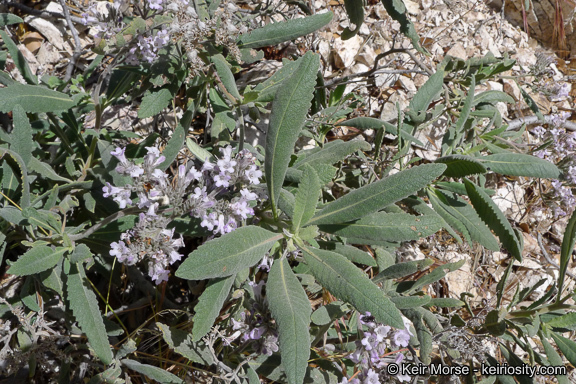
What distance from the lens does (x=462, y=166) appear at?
2.72 metres

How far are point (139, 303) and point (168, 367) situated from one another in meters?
0.48

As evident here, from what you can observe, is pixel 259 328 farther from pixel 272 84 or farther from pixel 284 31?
pixel 284 31

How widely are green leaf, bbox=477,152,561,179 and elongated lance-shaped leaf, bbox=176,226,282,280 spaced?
6.07 ft

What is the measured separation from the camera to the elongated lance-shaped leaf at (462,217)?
9.77ft

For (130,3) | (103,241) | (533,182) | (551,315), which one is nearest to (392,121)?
(533,182)

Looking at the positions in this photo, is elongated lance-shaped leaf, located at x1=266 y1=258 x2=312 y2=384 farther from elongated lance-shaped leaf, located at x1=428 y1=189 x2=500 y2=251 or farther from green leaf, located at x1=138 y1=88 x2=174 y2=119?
elongated lance-shaped leaf, located at x1=428 y1=189 x2=500 y2=251

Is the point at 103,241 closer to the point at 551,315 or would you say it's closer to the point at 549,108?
the point at 551,315

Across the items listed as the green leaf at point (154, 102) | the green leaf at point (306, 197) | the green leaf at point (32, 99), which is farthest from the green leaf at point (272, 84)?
the green leaf at point (32, 99)

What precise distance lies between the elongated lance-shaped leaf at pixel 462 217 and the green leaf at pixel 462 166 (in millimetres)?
328

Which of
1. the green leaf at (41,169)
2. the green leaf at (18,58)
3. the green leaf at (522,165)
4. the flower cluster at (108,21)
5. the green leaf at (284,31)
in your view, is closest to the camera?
the flower cluster at (108,21)

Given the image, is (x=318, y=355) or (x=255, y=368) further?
(x=318, y=355)

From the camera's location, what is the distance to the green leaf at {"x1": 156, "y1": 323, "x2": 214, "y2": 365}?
2459 millimetres

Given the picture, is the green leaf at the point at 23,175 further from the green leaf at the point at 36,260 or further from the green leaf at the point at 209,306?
the green leaf at the point at 209,306

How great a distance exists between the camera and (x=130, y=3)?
2.77 metres
